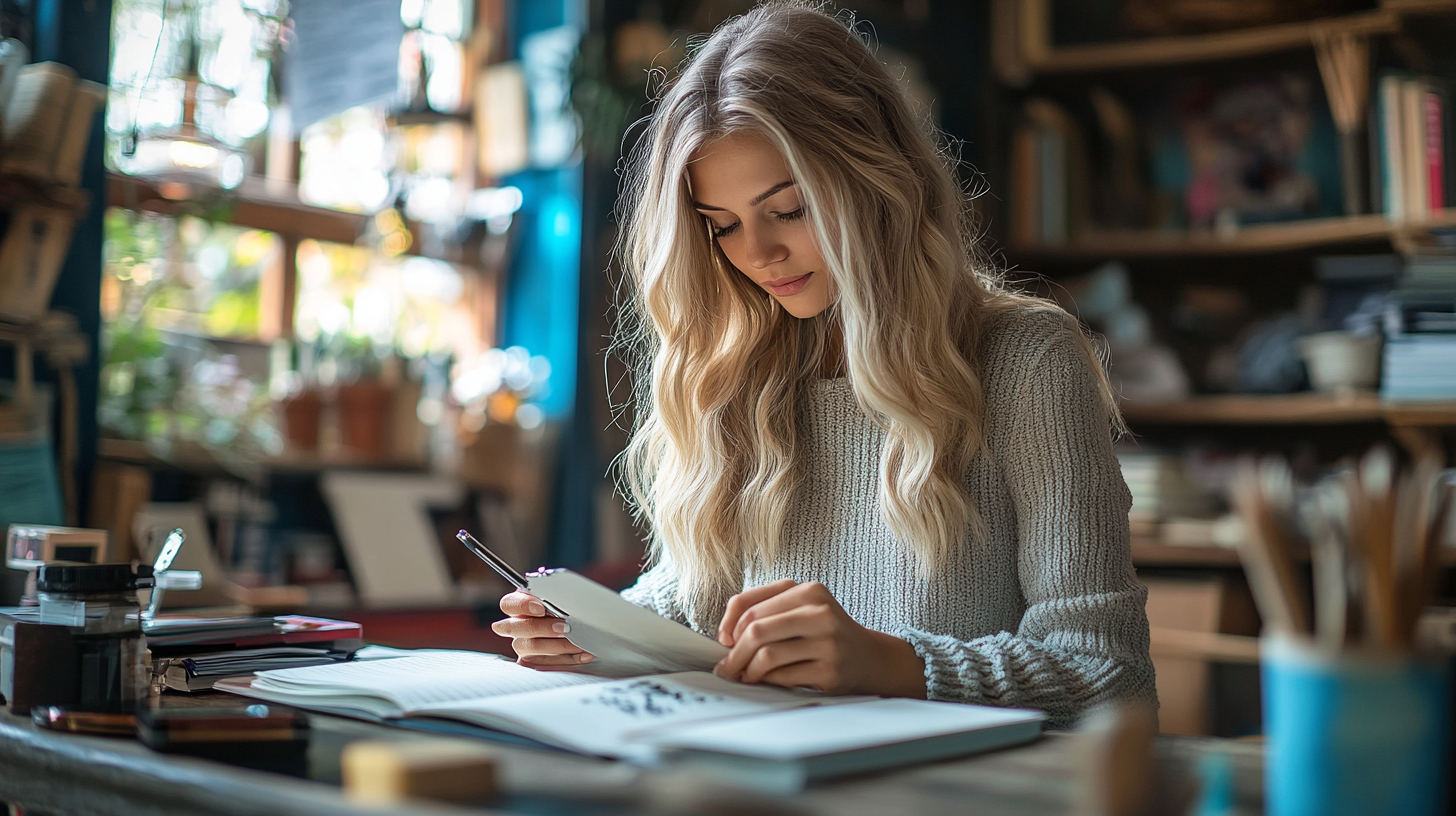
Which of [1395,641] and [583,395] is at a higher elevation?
[583,395]

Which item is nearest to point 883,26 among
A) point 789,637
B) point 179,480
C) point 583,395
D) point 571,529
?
point 583,395

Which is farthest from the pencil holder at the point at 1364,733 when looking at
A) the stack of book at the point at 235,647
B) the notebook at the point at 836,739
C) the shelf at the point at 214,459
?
the shelf at the point at 214,459

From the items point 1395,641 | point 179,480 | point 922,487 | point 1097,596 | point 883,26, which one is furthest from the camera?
point 883,26

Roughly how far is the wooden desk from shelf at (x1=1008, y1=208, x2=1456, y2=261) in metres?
2.36

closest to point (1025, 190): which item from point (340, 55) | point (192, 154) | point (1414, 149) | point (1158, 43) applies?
point (1158, 43)

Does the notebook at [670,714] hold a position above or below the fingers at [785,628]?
below

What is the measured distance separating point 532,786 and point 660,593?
81 centimetres

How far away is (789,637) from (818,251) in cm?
56

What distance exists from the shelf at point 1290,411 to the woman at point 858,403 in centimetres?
154

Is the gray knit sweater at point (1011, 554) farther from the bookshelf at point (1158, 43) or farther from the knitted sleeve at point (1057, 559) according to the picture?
the bookshelf at point (1158, 43)

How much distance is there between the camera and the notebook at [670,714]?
2.34 feet

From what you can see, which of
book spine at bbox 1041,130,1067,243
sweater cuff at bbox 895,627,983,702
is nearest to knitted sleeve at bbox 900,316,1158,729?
sweater cuff at bbox 895,627,983,702

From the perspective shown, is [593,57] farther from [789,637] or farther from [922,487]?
[789,637]

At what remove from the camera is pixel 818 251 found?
139cm
